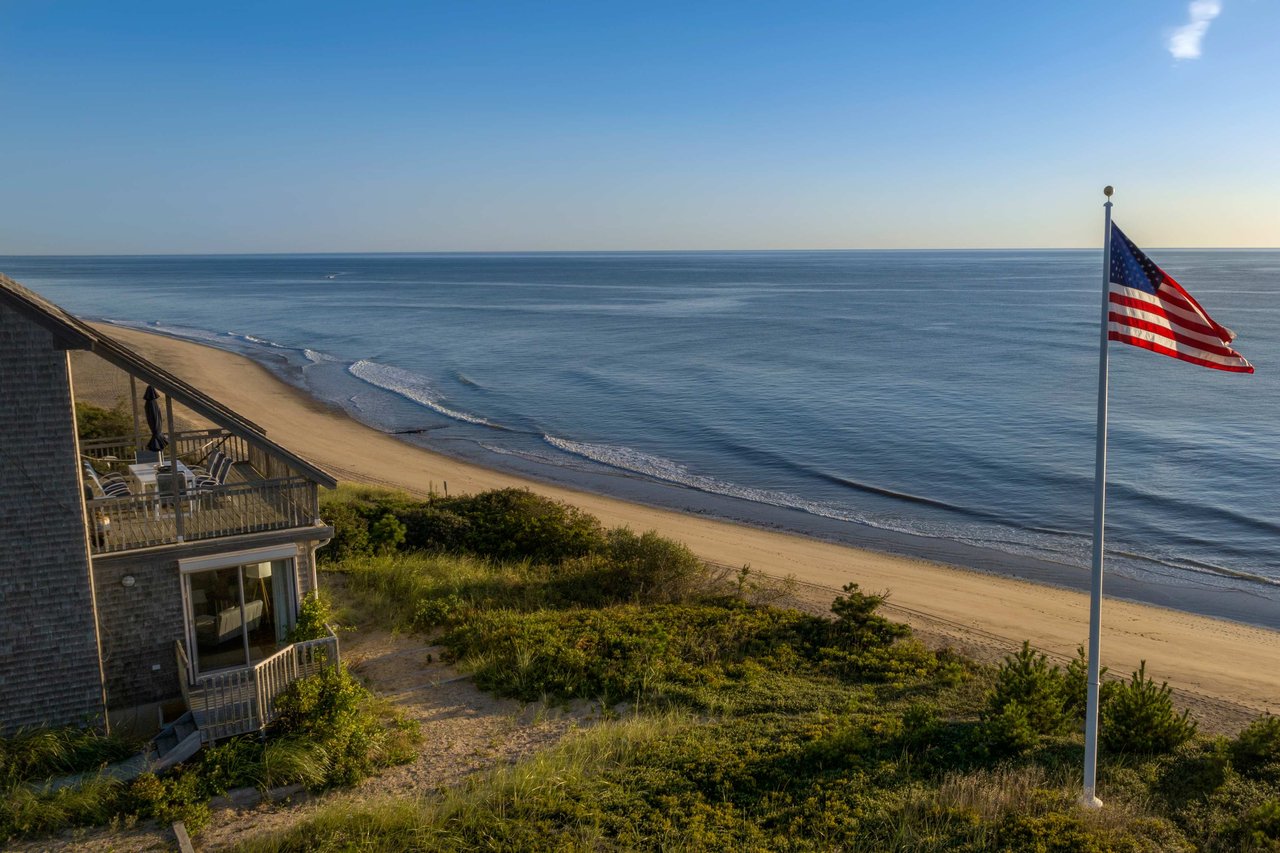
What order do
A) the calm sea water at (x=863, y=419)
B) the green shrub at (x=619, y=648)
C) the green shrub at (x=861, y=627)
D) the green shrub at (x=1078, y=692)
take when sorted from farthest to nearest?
1. the calm sea water at (x=863, y=419)
2. the green shrub at (x=861, y=627)
3. the green shrub at (x=619, y=648)
4. the green shrub at (x=1078, y=692)

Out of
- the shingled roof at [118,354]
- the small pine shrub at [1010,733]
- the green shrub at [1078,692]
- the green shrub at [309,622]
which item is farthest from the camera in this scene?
the green shrub at [309,622]

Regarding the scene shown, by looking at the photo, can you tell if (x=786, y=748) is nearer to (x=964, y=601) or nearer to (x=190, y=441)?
(x=964, y=601)

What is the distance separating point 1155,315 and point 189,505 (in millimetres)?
13066

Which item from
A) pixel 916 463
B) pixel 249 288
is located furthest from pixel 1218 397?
pixel 249 288

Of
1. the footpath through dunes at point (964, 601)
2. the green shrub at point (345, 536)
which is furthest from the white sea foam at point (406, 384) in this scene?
the green shrub at point (345, 536)

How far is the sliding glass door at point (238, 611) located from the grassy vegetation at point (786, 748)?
3227 millimetres

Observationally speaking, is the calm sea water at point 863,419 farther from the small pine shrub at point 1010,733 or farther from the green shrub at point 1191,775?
the small pine shrub at point 1010,733

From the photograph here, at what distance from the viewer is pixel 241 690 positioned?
11898mm

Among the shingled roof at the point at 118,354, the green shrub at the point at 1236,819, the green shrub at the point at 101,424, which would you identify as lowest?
the green shrub at the point at 1236,819

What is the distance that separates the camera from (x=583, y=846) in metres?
9.59

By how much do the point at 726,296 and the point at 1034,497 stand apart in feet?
366

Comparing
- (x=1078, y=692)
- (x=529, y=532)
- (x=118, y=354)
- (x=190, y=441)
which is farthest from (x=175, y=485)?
(x=1078, y=692)

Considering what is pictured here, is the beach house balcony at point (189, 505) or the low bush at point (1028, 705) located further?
the beach house balcony at point (189, 505)

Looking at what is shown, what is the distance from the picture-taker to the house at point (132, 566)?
11.1 meters
